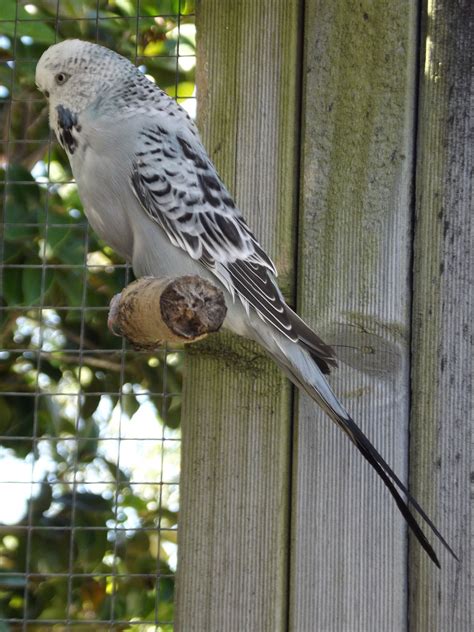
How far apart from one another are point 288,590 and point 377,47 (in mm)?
940

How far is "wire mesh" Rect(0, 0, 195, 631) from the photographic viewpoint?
2662 mm

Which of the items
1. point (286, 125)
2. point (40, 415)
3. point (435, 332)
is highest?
point (286, 125)

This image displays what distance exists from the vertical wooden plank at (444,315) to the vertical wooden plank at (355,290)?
3 centimetres

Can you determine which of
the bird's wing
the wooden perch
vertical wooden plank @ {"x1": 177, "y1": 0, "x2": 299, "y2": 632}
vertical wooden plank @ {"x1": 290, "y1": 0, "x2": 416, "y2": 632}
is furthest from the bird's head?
the wooden perch

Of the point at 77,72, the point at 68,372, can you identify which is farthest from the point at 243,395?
the point at 68,372

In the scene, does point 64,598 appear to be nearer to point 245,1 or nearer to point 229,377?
point 229,377

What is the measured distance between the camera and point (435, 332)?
163 centimetres

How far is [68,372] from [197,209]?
1.21 meters

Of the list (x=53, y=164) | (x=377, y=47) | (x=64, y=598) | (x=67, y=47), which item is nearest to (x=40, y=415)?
(x=64, y=598)

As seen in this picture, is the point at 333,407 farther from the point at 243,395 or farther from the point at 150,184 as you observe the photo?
the point at 150,184

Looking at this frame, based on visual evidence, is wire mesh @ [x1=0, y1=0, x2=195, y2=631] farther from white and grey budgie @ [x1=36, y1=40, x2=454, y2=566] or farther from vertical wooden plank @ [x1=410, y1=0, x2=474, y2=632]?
vertical wooden plank @ [x1=410, y1=0, x2=474, y2=632]

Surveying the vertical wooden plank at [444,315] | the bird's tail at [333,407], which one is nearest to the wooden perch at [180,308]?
the bird's tail at [333,407]

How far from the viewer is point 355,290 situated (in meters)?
1.68

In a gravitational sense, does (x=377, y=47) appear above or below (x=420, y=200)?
above
